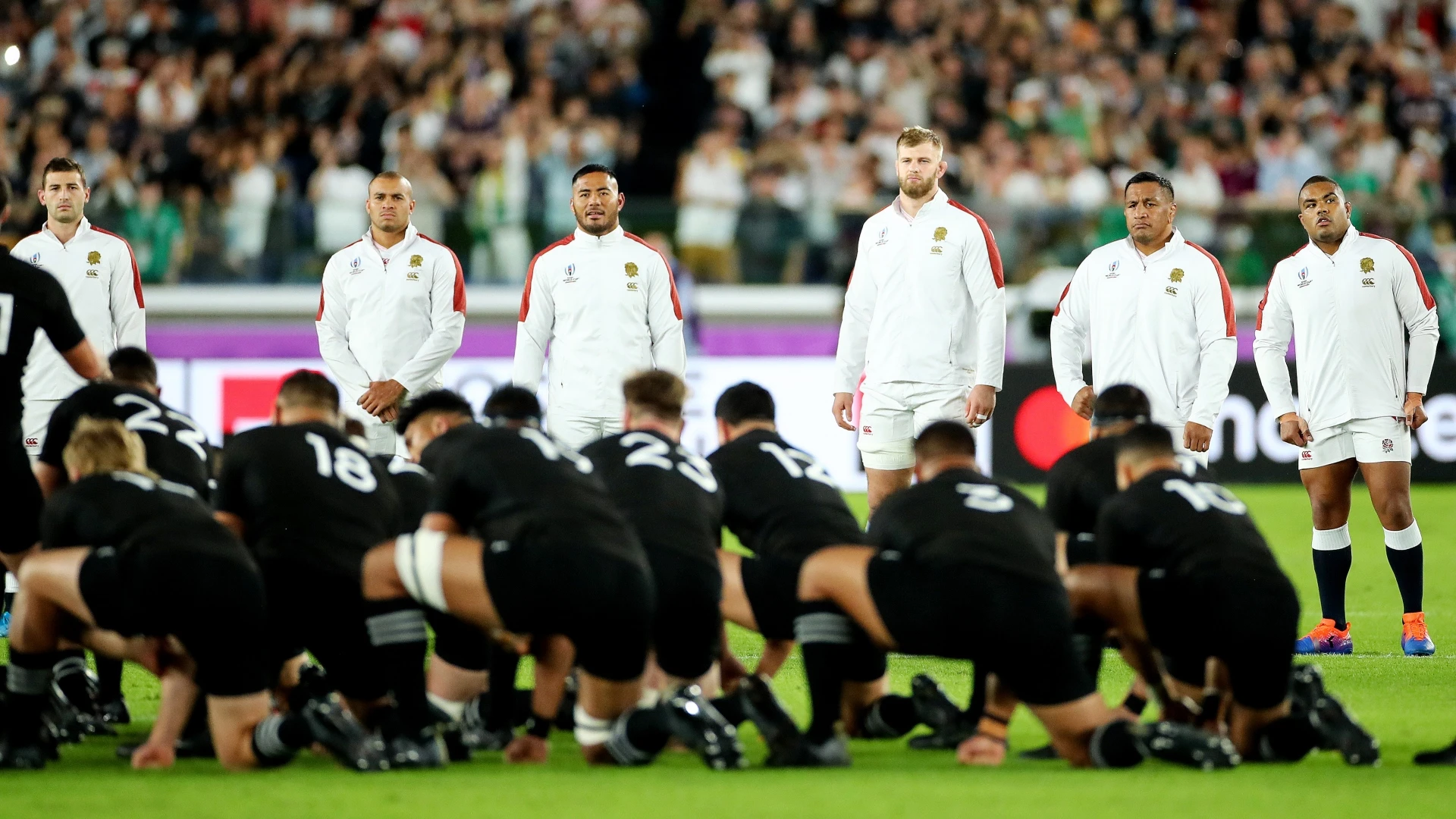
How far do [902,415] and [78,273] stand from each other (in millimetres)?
4374

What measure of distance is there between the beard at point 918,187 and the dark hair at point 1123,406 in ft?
7.60

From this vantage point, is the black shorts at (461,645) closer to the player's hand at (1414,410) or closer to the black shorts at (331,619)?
the black shorts at (331,619)

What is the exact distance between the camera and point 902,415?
9086 mm

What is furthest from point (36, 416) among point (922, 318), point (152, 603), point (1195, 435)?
point (1195, 435)

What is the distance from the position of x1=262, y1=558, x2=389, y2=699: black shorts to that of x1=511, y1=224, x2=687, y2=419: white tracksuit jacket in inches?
109

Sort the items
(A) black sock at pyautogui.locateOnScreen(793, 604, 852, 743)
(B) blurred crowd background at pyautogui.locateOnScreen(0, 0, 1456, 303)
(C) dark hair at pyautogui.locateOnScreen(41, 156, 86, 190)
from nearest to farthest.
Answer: (A) black sock at pyautogui.locateOnScreen(793, 604, 852, 743) → (C) dark hair at pyautogui.locateOnScreen(41, 156, 86, 190) → (B) blurred crowd background at pyautogui.locateOnScreen(0, 0, 1456, 303)

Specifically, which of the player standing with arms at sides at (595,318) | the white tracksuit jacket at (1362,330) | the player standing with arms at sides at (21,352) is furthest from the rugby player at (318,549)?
the white tracksuit jacket at (1362,330)

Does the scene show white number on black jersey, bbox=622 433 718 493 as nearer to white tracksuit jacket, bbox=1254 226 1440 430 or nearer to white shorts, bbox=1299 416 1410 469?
white tracksuit jacket, bbox=1254 226 1440 430

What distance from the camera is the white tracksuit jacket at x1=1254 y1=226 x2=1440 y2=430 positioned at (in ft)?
30.0

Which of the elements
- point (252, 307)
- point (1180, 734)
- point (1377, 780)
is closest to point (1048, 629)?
point (1180, 734)

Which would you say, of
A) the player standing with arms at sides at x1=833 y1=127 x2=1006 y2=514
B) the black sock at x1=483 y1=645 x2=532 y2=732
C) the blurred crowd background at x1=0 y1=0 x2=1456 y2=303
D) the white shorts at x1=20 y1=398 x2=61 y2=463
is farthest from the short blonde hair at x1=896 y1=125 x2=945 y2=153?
the blurred crowd background at x1=0 y1=0 x2=1456 y2=303

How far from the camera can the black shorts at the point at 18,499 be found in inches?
284

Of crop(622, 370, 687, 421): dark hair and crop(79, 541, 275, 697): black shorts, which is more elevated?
crop(622, 370, 687, 421): dark hair

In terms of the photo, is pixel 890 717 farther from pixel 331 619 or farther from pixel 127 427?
pixel 127 427
